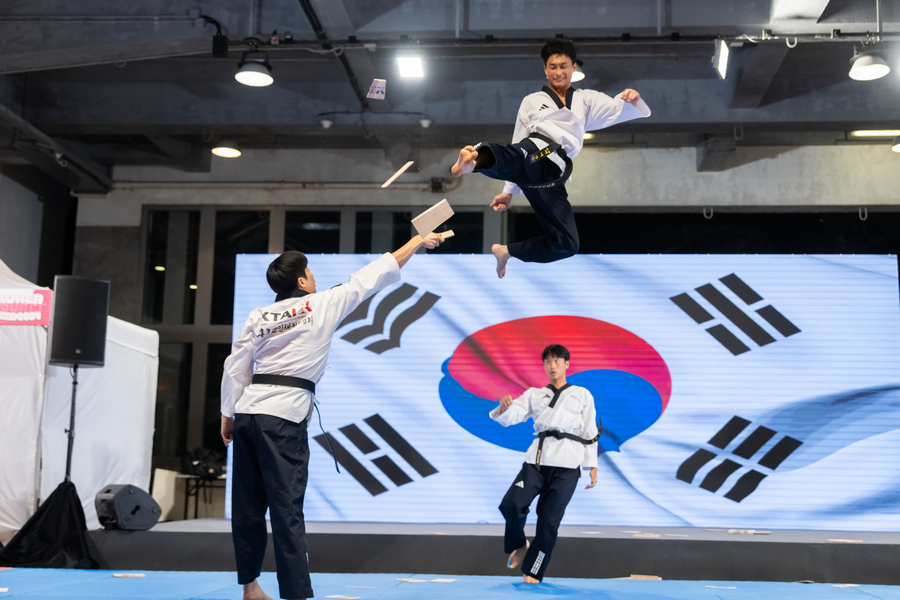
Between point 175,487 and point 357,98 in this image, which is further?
point 175,487

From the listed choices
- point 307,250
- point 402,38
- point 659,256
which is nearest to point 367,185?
point 307,250

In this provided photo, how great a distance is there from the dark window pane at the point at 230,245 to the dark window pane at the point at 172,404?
0.56 meters

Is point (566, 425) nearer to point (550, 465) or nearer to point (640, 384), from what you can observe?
point (550, 465)

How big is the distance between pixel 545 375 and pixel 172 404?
4.53 metres

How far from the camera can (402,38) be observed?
18.6ft

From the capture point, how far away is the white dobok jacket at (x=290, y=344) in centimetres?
292

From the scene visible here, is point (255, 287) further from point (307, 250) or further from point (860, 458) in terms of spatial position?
point (860, 458)

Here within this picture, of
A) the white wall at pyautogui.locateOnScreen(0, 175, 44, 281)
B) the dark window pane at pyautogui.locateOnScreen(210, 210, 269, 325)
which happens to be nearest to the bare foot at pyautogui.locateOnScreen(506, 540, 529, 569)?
the dark window pane at pyautogui.locateOnScreen(210, 210, 269, 325)

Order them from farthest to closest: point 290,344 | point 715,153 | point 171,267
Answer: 1. point 171,267
2. point 715,153
3. point 290,344

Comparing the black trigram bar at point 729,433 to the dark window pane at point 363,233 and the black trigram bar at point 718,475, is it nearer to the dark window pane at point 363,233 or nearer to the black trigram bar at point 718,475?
the black trigram bar at point 718,475

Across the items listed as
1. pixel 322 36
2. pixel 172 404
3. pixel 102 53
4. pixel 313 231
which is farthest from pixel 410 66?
pixel 172 404

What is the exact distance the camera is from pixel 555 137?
10.7ft

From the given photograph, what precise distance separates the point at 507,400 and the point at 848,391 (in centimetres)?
307

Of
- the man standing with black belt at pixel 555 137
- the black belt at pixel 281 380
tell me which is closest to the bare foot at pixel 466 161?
the man standing with black belt at pixel 555 137
